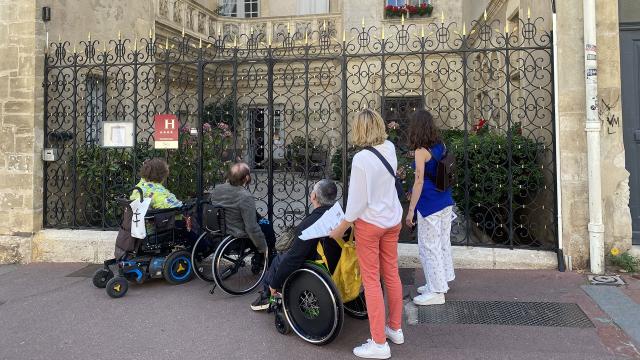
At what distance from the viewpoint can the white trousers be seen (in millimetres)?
4402

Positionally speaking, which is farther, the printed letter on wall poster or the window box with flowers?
the window box with flowers

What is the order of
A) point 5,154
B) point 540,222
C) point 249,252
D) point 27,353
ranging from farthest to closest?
1. point 5,154
2. point 540,222
3. point 249,252
4. point 27,353

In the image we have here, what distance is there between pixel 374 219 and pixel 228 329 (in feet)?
5.54

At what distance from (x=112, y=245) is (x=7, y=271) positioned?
1.33m

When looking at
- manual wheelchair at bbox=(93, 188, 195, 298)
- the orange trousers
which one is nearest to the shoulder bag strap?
the orange trousers

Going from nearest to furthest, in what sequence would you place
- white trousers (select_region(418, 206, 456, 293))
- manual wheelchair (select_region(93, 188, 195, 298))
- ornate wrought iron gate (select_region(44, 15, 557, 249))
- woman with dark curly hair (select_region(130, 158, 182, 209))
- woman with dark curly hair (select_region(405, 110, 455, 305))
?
woman with dark curly hair (select_region(405, 110, 455, 305))
white trousers (select_region(418, 206, 456, 293))
manual wheelchair (select_region(93, 188, 195, 298))
woman with dark curly hair (select_region(130, 158, 182, 209))
ornate wrought iron gate (select_region(44, 15, 557, 249))

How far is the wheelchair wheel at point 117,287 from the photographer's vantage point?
481 centimetres

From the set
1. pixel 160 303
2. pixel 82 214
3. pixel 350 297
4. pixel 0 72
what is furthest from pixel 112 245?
pixel 350 297

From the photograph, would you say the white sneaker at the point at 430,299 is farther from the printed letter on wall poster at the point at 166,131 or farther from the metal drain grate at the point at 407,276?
the printed letter on wall poster at the point at 166,131

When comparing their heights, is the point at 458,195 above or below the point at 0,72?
below

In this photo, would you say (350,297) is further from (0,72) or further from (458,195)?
(0,72)

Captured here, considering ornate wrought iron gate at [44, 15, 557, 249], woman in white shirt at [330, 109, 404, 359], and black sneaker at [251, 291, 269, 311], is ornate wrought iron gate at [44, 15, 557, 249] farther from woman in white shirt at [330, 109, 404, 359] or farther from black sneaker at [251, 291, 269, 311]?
woman in white shirt at [330, 109, 404, 359]

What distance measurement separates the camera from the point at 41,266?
6.19 m

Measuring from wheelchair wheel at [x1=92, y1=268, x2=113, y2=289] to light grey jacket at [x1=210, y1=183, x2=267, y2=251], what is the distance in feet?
5.04
